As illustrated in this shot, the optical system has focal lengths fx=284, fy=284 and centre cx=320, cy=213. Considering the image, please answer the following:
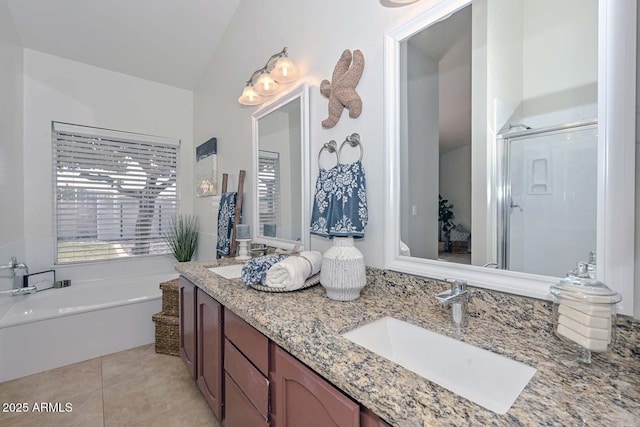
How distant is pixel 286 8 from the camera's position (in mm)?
1844

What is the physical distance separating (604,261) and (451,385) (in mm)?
496

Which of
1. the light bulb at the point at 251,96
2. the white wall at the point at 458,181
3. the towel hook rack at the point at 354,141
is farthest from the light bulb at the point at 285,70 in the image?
the white wall at the point at 458,181

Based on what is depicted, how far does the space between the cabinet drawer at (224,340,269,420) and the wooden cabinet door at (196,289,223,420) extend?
0.31 feet

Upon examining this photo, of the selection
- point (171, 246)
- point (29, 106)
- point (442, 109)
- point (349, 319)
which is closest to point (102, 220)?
point (171, 246)

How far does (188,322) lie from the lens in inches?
68.1

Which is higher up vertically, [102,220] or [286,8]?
[286,8]

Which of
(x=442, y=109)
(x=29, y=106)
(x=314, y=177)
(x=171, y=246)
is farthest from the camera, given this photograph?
(x=171, y=246)

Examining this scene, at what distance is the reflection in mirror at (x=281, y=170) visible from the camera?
1706mm

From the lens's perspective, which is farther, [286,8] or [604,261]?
[286,8]

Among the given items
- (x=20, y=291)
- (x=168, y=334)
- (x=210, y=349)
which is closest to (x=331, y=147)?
(x=210, y=349)

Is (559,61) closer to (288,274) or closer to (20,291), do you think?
(288,274)

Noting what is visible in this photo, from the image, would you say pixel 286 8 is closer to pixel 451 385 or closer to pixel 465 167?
pixel 465 167

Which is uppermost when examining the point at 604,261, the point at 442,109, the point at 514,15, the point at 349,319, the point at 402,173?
the point at 514,15

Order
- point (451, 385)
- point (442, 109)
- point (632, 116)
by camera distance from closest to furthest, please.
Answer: point (632, 116) → point (451, 385) → point (442, 109)
